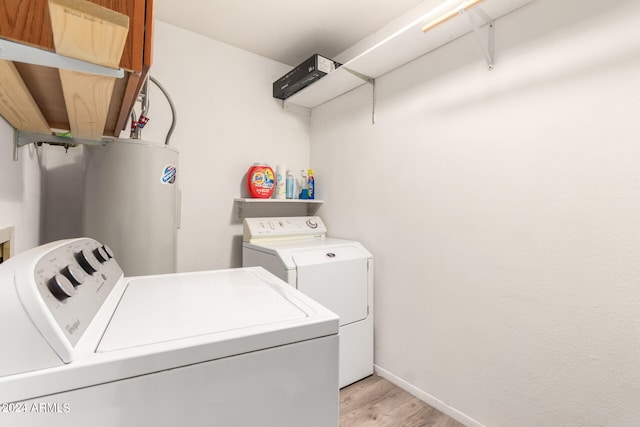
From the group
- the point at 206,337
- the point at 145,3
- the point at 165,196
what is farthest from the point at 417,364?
the point at 145,3

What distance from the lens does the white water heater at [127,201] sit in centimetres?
144

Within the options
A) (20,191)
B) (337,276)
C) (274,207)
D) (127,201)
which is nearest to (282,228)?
(274,207)

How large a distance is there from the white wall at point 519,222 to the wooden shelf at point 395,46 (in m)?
0.08

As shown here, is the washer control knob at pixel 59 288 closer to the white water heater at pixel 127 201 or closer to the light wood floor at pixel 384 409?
the white water heater at pixel 127 201

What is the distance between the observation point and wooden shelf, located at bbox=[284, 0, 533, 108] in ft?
4.91

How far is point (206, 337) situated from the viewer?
0.63 metres

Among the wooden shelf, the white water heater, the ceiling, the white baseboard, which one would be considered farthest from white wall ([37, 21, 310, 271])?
the white baseboard

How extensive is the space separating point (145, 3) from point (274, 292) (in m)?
0.86

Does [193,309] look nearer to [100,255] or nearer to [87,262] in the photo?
[87,262]

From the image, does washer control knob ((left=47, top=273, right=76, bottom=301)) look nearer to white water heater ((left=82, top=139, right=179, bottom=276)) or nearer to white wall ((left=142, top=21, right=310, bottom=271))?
white water heater ((left=82, top=139, right=179, bottom=276))

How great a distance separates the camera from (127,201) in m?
1.46

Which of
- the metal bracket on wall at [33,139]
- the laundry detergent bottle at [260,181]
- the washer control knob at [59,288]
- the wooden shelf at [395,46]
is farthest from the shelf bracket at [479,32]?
the metal bracket on wall at [33,139]

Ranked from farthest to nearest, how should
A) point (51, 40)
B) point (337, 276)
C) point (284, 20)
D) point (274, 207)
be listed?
point (274, 207)
point (284, 20)
point (337, 276)
point (51, 40)

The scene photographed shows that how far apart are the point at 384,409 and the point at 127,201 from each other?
195 centimetres
